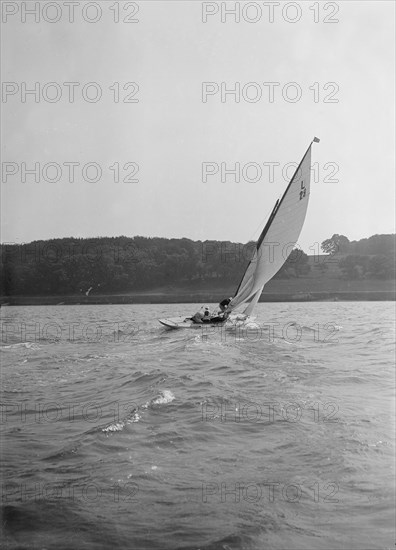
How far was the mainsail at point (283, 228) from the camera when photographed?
88.6 feet

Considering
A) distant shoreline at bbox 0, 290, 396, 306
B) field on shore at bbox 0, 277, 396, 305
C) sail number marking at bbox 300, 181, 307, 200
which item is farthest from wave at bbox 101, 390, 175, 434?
distant shoreline at bbox 0, 290, 396, 306

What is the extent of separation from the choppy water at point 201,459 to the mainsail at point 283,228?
11882 mm

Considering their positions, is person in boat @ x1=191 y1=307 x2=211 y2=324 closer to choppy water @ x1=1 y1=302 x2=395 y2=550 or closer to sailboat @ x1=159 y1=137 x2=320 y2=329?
sailboat @ x1=159 y1=137 x2=320 y2=329

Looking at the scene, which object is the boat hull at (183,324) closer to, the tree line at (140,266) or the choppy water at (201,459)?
the choppy water at (201,459)

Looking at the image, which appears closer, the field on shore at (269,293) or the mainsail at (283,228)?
the mainsail at (283,228)

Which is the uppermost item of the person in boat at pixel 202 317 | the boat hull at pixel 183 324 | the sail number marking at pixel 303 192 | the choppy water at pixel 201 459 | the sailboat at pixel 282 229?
the sail number marking at pixel 303 192

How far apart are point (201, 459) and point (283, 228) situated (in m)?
21.0

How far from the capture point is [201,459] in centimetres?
774

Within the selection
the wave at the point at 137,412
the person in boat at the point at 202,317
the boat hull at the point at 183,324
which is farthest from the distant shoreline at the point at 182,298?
the wave at the point at 137,412

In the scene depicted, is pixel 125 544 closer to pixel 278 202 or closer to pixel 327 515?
pixel 327 515

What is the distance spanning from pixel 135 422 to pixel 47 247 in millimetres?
99698

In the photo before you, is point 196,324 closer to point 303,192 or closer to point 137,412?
point 303,192

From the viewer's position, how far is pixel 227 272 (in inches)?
4122

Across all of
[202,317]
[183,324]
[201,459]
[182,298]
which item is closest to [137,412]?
[201,459]
